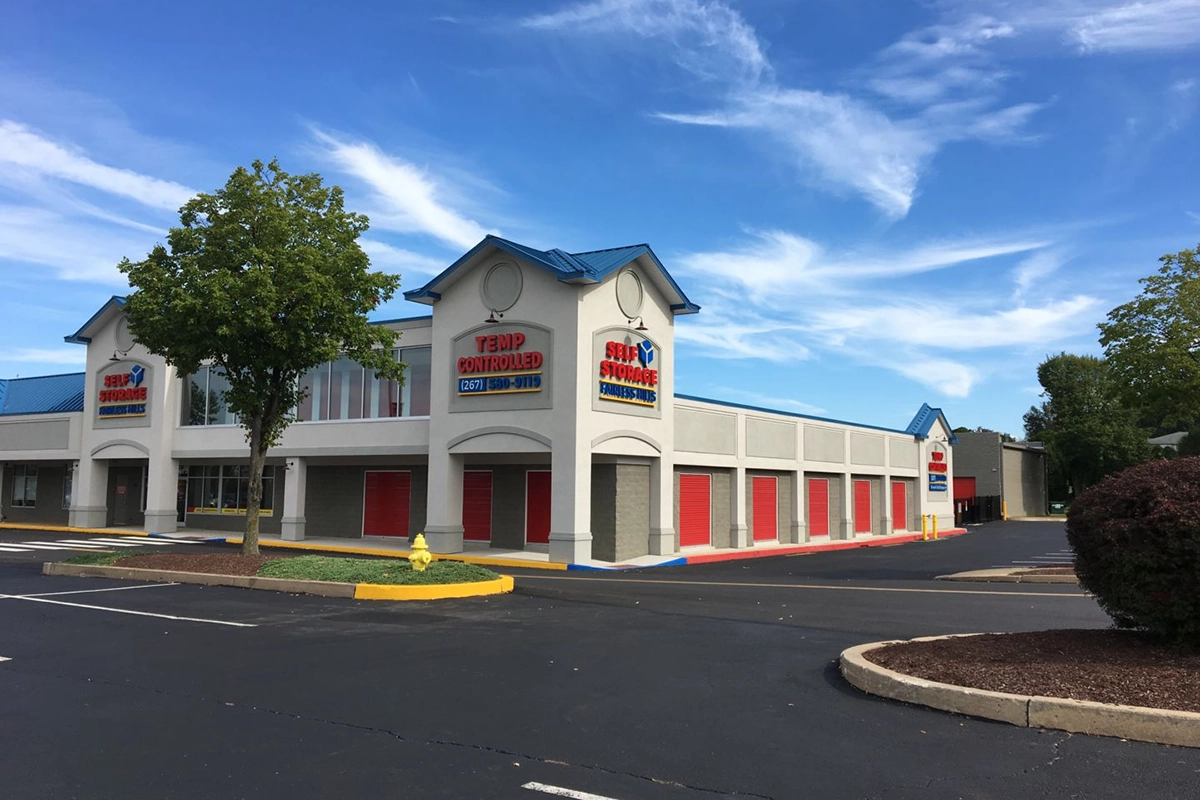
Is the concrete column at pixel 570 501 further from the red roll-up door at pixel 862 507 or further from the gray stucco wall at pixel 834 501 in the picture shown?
the red roll-up door at pixel 862 507

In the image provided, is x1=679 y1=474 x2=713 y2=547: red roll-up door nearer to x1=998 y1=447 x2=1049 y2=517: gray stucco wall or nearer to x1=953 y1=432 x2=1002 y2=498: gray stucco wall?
x1=953 y1=432 x2=1002 y2=498: gray stucco wall

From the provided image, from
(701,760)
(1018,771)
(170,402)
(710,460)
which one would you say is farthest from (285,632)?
(170,402)

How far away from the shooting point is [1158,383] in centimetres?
2175

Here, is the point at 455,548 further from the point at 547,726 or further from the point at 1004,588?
the point at 547,726

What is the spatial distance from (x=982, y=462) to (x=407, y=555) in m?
51.3

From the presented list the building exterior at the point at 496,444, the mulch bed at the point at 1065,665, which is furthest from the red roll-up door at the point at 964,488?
the mulch bed at the point at 1065,665

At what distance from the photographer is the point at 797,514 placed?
1353 inches

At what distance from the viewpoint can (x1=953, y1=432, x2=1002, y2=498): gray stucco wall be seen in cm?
6391

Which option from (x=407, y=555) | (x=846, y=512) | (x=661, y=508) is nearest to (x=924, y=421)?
(x=846, y=512)

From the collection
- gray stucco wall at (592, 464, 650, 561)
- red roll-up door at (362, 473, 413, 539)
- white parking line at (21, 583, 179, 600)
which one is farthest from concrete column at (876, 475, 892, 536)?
white parking line at (21, 583, 179, 600)

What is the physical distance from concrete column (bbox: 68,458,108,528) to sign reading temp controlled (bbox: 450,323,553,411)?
19.0 metres

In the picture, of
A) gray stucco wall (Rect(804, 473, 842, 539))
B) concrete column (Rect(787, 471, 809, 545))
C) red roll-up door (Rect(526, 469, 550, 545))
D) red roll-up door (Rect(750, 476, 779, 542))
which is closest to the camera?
red roll-up door (Rect(526, 469, 550, 545))

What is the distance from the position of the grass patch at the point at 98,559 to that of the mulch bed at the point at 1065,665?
53.6 ft

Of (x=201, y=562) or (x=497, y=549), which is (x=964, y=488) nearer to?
(x=497, y=549)
